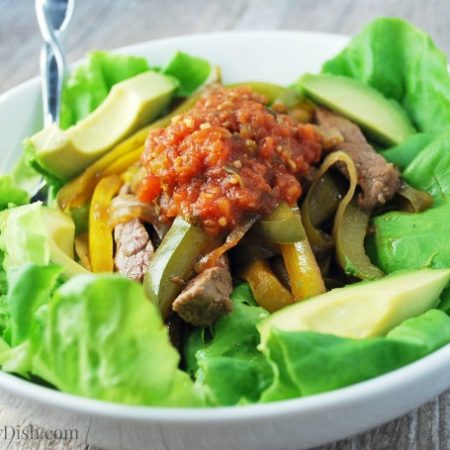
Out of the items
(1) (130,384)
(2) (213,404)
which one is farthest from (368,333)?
(1) (130,384)

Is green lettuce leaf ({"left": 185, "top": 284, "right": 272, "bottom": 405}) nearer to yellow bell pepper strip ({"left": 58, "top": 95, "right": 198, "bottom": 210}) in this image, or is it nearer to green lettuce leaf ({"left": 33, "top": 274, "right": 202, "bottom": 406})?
green lettuce leaf ({"left": 33, "top": 274, "right": 202, "bottom": 406})

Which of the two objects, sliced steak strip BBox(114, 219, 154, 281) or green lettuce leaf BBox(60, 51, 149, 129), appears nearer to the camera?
sliced steak strip BBox(114, 219, 154, 281)

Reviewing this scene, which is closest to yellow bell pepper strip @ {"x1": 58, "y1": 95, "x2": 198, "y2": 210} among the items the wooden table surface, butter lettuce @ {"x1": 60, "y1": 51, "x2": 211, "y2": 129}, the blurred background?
butter lettuce @ {"x1": 60, "y1": 51, "x2": 211, "y2": 129}

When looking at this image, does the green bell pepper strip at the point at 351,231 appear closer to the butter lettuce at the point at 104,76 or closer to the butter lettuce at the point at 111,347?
the butter lettuce at the point at 111,347

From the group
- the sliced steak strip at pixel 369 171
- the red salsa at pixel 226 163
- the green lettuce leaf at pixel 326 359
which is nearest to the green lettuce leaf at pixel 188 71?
the red salsa at pixel 226 163

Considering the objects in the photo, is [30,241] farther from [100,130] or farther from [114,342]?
[100,130]

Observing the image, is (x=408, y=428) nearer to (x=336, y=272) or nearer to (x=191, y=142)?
(x=336, y=272)
